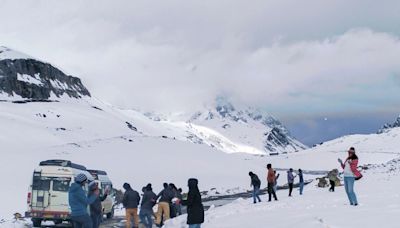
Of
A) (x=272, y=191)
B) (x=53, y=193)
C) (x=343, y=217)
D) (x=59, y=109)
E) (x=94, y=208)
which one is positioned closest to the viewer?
(x=343, y=217)

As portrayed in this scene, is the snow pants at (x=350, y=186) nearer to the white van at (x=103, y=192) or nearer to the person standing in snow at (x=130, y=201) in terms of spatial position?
the person standing in snow at (x=130, y=201)

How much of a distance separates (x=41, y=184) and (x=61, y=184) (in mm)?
885

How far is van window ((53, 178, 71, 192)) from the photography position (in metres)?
22.5

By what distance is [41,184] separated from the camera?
2267 cm

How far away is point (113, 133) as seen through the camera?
448ft

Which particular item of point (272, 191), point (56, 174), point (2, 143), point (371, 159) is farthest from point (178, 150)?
point (371, 159)

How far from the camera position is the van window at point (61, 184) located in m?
22.5

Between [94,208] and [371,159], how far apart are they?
429 feet

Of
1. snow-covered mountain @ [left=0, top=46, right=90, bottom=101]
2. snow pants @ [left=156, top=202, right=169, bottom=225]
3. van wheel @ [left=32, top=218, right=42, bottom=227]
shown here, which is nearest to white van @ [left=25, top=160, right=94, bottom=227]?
van wheel @ [left=32, top=218, right=42, bottom=227]

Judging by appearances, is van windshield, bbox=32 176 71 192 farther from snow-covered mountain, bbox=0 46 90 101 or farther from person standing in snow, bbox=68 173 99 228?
snow-covered mountain, bbox=0 46 90 101

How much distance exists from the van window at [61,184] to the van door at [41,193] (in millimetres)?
290

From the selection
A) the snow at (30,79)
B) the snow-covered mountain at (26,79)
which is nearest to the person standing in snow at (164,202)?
the snow-covered mountain at (26,79)

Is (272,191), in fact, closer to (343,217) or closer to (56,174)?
(56,174)

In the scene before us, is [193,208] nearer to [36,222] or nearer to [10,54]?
[36,222]
